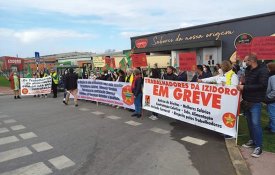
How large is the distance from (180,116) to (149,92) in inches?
64.6

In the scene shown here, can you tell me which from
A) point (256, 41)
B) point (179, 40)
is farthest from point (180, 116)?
point (179, 40)

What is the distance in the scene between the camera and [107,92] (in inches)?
449

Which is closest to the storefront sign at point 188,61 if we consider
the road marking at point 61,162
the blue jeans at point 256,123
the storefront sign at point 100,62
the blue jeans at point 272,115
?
the blue jeans at point 272,115

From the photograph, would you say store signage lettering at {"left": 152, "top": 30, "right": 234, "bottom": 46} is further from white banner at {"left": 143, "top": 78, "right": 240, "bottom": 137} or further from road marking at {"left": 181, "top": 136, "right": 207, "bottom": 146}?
road marking at {"left": 181, "top": 136, "right": 207, "bottom": 146}

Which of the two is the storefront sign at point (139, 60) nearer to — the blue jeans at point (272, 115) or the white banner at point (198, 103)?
the white banner at point (198, 103)

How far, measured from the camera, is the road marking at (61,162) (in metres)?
4.80

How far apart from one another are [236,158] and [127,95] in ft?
19.2

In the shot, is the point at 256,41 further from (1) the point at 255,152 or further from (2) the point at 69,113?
(2) the point at 69,113

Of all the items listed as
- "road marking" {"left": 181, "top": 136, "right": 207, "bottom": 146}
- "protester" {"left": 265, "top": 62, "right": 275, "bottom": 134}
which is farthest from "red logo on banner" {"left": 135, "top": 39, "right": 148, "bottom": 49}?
"road marking" {"left": 181, "top": 136, "right": 207, "bottom": 146}

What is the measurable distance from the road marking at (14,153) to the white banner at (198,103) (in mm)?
4074

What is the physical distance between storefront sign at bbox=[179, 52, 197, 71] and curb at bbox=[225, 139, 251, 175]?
3775 millimetres

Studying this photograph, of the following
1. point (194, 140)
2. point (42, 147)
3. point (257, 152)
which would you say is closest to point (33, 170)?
point (42, 147)

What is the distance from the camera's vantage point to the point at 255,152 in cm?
504

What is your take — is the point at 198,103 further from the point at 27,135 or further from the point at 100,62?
the point at 100,62
